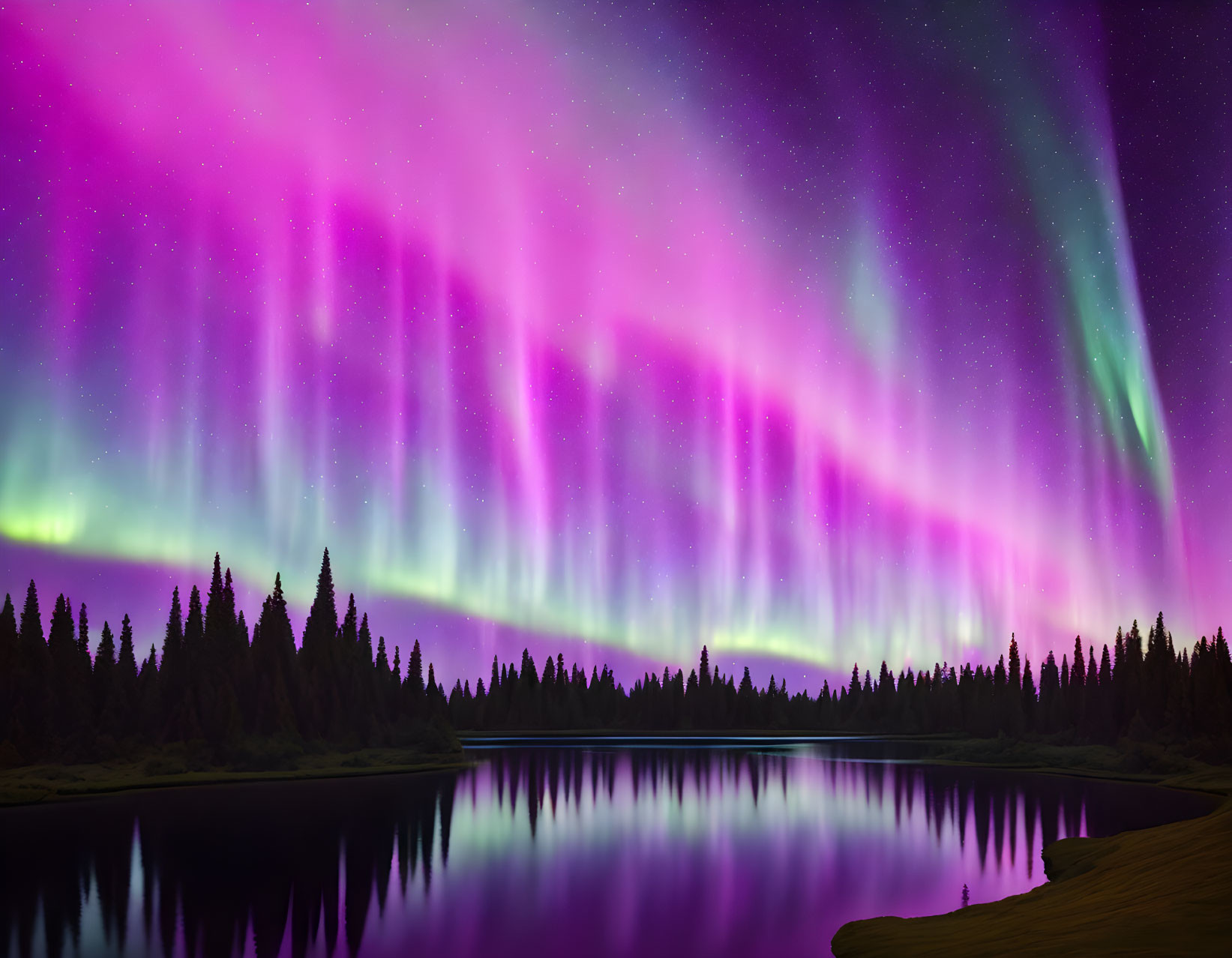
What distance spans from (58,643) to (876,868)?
379 ft

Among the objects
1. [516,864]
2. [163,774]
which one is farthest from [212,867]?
[163,774]

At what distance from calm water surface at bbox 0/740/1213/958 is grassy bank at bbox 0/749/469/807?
25.4 ft

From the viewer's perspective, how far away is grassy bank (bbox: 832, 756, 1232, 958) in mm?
20812

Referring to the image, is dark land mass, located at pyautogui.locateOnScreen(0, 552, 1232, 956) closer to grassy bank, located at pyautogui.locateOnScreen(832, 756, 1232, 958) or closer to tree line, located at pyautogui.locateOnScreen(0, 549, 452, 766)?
tree line, located at pyautogui.locateOnScreen(0, 549, 452, 766)

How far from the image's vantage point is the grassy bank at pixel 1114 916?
20812mm

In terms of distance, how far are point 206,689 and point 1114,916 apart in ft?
Result: 403

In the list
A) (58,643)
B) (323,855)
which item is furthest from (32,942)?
(58,643)

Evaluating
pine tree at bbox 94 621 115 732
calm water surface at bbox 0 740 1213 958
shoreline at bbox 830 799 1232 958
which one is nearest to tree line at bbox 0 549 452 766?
pine tree at bbox 94 621 115 732

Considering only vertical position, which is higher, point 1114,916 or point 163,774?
point 1114,916

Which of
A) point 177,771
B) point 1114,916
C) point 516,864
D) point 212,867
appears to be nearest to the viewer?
point 1114,916

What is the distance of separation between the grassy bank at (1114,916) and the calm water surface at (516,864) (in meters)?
4.57

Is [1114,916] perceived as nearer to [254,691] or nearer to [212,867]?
[212,867]

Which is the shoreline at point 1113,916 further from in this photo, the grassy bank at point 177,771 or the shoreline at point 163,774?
the grassy bank at point 177,771

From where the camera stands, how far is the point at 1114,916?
2389cm
